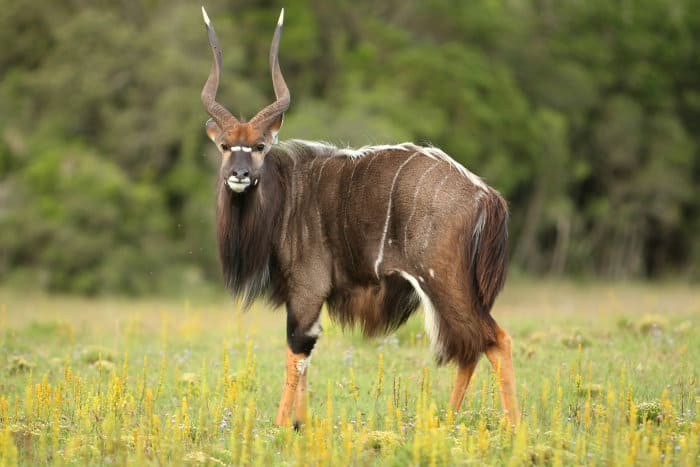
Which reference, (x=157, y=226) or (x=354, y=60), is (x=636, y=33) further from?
(x=157, y=226)

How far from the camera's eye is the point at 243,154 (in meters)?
7.14

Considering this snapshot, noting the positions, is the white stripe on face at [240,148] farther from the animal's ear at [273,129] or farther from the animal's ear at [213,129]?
the animal's ear at [213,129]

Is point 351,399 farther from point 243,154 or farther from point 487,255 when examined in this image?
point 243,154

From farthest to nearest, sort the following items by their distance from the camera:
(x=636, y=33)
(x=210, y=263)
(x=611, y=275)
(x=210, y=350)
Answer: (x=611, y=275) < (x=636, y=33) < (x=210, y=263) < (x=210, y=350)

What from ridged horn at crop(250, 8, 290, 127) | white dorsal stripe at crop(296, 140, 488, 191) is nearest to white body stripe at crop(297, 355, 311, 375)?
white dorsal stripe at crop(296, 140, 488, 191)

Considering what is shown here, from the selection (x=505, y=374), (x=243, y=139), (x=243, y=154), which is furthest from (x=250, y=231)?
(x=505, y=374)

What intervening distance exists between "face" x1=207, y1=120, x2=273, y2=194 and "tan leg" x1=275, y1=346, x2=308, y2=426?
130 cm

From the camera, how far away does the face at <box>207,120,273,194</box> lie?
23.0 feet

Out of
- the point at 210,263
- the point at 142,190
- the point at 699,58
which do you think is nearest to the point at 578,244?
the point at 699,58

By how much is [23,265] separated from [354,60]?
1082 centimetres

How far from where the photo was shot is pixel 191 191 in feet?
82.9

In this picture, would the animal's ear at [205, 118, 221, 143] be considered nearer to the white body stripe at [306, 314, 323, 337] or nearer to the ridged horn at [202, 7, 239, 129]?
the ridged horn at [202, 7, 239, 129]

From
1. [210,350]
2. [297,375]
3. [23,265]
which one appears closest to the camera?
[297,375]

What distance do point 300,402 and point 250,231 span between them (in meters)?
1.35
